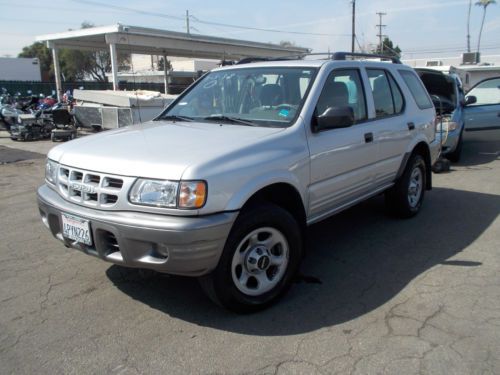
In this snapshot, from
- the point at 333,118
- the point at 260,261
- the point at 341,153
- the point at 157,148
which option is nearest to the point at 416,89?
the point at 341,153

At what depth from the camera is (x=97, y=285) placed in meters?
3.94

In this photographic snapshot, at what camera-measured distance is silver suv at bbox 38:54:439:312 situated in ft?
9.68

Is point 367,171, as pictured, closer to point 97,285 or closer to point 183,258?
point 183,258

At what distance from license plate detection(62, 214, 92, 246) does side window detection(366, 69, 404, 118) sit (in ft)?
10.3

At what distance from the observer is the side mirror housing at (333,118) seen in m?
3.74

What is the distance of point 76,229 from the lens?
3.26 meters

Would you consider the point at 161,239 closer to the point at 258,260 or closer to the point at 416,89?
the point at 258,260

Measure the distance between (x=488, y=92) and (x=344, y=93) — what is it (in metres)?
8.22

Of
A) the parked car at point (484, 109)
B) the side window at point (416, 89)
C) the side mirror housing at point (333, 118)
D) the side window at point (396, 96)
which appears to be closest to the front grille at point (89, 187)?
the side mirror housing at point (333, 118)

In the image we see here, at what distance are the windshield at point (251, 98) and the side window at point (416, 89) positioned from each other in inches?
81.2

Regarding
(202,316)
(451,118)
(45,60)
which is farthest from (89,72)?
(202,316)

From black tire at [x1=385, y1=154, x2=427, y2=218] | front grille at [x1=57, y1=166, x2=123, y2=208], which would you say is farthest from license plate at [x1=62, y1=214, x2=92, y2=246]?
black tire at [x1=385, y1=154, x2=427, y2=218]

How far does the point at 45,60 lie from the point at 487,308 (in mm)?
77275

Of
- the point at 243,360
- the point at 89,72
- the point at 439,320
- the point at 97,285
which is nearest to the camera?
the point at 243,360
